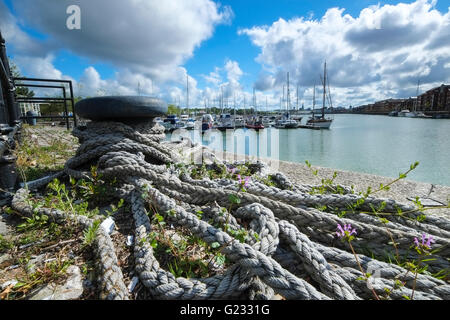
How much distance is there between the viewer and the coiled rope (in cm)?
111

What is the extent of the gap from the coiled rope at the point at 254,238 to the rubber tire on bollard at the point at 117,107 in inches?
5.3

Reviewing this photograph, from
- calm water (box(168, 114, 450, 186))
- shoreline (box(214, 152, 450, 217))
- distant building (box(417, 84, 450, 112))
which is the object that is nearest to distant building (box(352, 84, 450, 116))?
distant building (box(417, 84, 450, 112))

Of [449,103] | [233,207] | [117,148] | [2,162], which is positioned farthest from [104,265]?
[449,103]

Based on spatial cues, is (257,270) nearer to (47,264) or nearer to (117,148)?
(47,264)

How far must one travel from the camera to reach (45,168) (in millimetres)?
3195

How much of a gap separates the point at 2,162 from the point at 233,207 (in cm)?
223

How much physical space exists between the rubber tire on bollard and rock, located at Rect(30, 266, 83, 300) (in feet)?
6.07

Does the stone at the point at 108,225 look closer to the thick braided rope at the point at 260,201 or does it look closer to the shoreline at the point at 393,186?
the thick braided rope at the point at 260,201

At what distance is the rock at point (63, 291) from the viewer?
107 centimetres

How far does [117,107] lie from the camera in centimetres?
250

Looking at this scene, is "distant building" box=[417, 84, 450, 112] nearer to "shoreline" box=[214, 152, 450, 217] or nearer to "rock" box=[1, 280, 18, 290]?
"shoreline" box=[214, 152, 450, 217]

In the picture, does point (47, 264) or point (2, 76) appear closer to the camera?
point (47, 264)
